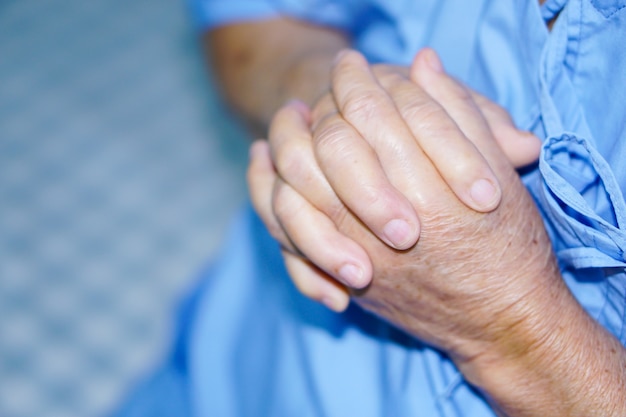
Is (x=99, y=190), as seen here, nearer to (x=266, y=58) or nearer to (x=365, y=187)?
(x=266, y=58)

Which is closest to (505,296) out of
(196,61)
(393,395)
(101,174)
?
(393,395)

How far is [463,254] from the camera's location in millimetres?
467

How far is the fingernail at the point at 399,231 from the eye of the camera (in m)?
0.44

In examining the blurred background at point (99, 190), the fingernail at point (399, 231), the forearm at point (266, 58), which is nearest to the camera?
the fingernail at point (399, 231)

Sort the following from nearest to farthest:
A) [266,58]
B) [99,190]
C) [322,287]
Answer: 1. [322,287]
2. [266,58]
3. [99,190]

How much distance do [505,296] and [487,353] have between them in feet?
0.18

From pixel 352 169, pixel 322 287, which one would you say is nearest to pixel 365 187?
pixel 352 169

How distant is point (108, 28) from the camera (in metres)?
1.74

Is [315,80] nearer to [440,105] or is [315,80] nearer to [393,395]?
[440,105]

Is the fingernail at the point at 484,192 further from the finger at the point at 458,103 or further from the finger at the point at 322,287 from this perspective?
the finger at the point at 322,287

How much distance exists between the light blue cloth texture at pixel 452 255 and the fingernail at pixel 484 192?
4 centimetres

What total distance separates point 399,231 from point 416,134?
0.25 feet

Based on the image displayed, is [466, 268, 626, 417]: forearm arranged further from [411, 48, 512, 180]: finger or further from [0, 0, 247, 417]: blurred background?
[0, 0, 247, 417]: blurred background

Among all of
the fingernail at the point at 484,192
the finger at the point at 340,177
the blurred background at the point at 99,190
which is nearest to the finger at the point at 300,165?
the finger at the point at 340,177
